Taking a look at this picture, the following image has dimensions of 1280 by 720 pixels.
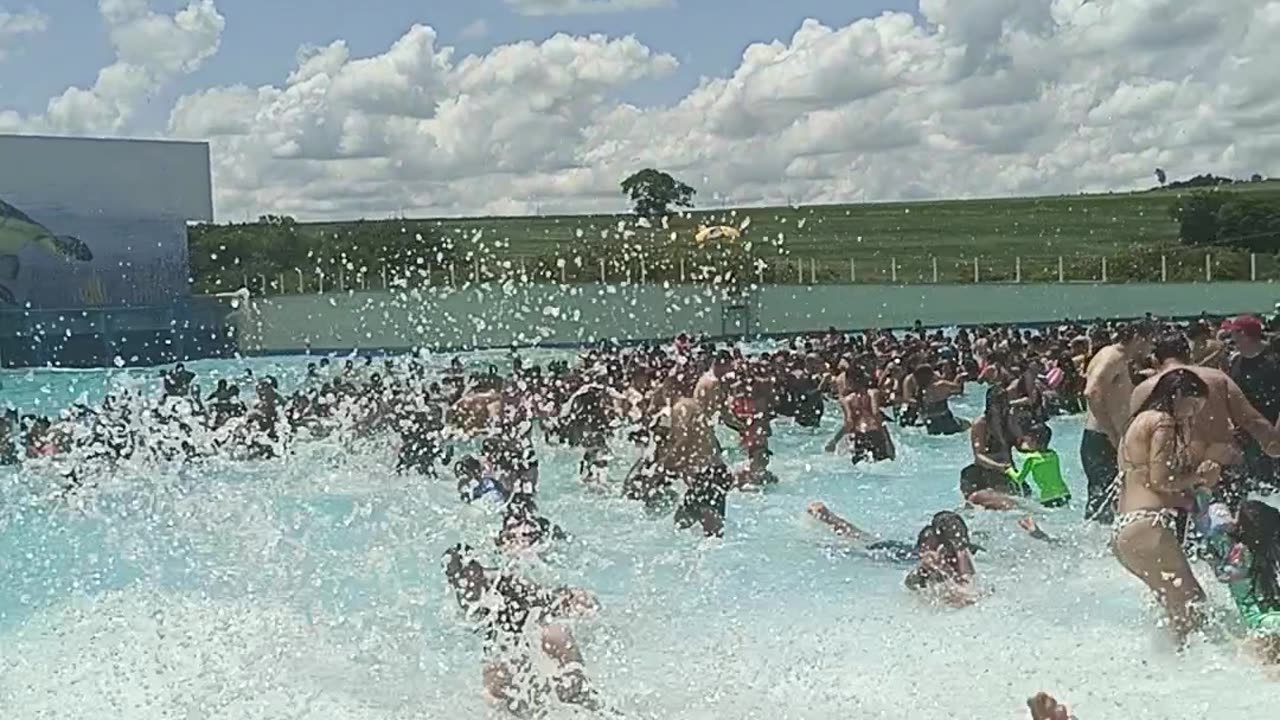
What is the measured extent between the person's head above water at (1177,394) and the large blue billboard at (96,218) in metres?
31.9

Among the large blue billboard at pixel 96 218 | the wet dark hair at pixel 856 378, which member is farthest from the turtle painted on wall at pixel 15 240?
the wet dark hair at pixel 856 378

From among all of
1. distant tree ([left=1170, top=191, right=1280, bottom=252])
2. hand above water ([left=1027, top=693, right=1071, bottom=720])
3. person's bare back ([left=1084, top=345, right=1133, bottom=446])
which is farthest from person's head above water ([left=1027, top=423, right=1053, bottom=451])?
distant tree ([left=1170, top=191, right=1280, bottom=252])

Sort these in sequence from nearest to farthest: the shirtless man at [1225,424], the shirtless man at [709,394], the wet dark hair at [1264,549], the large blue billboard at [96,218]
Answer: the wet dark hair at [1264,549] → the shirtless man at [1225,424] → the shirtless man at [709,394] → the large blue billboard at [96,218]

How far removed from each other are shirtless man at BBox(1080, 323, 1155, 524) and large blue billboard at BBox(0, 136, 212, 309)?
29.9 metres

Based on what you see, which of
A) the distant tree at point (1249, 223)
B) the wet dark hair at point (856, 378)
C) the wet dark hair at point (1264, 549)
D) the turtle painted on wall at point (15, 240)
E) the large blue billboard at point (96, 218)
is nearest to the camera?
the wet dark hair at point (1264, 549)

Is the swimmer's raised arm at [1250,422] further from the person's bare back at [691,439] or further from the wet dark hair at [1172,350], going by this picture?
the person's bare back at [691,439]

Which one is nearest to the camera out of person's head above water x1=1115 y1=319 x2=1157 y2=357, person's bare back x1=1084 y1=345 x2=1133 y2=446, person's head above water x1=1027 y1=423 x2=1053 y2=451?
person's bare back x1=1084 y1=345 x2=1133 y2=446

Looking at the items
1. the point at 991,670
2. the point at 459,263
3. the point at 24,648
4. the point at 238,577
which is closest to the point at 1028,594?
the point at 991,670

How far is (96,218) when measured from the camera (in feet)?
117

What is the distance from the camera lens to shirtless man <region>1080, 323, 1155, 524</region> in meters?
9.13

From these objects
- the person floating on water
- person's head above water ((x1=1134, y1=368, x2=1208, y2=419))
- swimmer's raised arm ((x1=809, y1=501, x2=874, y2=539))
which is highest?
→ person's head above water ((x1=1134, y1=368, x2=1208, y2=419))

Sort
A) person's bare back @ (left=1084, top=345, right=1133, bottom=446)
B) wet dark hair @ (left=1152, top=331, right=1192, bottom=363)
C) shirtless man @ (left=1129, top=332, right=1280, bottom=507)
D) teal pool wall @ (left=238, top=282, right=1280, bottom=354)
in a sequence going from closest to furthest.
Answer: shirtless man @ (left=1129, top=332, right=1280, bottom=507), wet dark hair @ (left=1152, top=331, right=1192, bottom=363), person's bare back @ (left=1084, top=345, right=1133, bottom=446), teal pool wall @ (left=238, top=282, right=1280, bottom=354)

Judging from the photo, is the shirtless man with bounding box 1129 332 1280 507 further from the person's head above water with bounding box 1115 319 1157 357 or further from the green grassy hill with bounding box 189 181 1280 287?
the green grassy hill with bounding box 189 181 1280 287

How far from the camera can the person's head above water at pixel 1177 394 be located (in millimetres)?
6703
